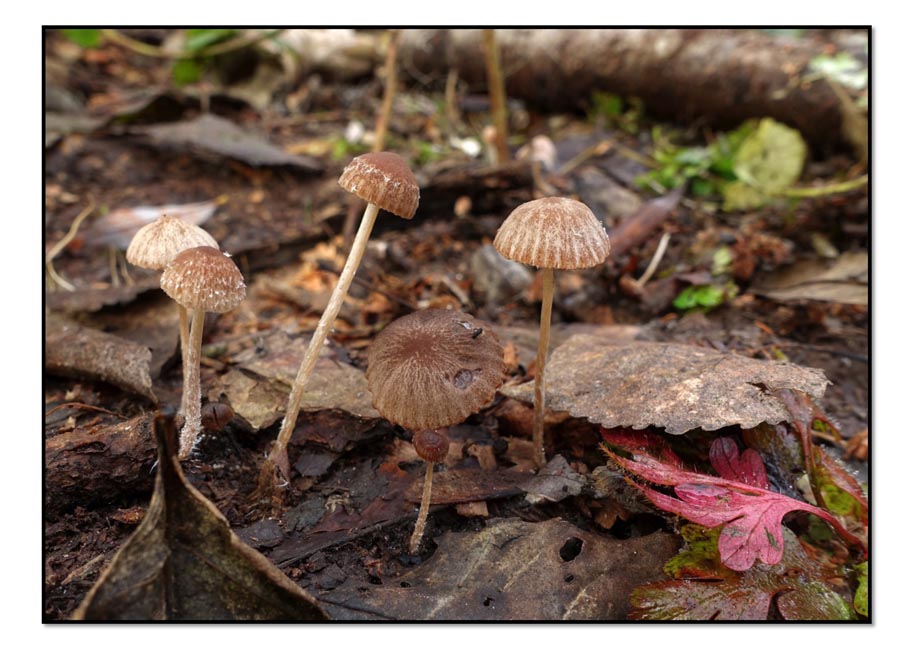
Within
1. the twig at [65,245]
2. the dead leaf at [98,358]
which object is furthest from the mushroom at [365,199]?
the twig at [65,245]

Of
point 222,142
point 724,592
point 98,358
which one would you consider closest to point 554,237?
point 724,592

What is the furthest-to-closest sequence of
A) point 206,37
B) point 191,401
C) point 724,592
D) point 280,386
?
1. point 206,37
2. point 280,386
3. point 191,401
4. point 724,592

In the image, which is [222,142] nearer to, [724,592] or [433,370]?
[433,370]

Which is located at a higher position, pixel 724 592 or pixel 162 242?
pixel 162 242

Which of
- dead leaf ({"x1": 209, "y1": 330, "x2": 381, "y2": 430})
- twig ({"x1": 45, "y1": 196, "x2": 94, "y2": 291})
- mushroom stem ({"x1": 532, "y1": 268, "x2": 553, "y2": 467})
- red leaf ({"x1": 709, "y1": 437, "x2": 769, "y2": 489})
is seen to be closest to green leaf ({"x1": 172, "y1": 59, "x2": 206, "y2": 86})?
twig ({"x1": 45, "y1": 196, "x2": 94, "y2": 291})

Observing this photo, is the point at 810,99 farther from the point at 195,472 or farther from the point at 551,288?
the point at 195,472

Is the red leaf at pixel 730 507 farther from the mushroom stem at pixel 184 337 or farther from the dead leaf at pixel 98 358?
the dead leaf at pixel 98 358

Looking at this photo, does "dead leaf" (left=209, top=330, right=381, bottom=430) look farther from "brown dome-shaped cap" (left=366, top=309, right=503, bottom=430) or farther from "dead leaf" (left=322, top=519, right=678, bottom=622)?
"dead leaf" (left=322, top=519, right=678, bottom=622)
